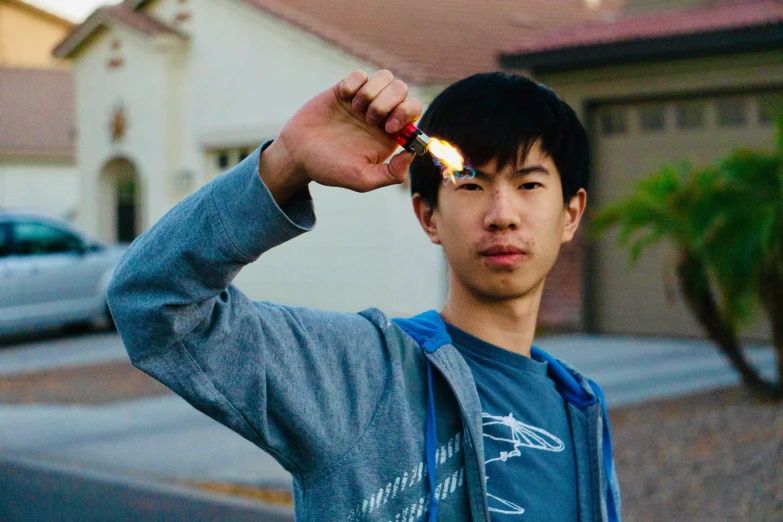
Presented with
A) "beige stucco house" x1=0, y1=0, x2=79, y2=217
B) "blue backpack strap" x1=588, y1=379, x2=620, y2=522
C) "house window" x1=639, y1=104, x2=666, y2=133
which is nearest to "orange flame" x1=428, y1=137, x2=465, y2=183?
"blue backpack strap" x1=588, y1=379, x2=620, y2=522

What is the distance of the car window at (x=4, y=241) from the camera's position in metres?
13.2

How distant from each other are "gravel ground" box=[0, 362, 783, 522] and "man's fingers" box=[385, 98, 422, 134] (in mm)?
3984

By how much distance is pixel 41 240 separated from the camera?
1370cm

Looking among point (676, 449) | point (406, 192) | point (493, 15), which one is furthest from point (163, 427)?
point (493, 15)

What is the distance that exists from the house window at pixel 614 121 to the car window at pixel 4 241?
7.60 m

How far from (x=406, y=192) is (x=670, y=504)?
28.2 ft

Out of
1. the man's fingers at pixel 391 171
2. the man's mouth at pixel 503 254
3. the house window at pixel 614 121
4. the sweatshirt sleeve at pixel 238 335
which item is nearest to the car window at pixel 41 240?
the house window at pixel 614 121

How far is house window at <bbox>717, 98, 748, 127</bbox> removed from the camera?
36.5 feet

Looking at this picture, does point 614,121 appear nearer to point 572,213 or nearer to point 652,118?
point 652,118

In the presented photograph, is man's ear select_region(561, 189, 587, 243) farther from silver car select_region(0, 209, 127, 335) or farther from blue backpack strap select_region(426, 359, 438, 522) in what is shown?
silver car select_region(0, 209, 127, 335)

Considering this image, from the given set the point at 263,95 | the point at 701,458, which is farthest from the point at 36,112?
the point at 701,458

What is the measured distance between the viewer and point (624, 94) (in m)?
11.9

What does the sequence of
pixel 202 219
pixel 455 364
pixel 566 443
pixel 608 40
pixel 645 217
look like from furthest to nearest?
1. pixel 608 40
2. pixel 645 217
3. pixel 566 443
4. pixel 455 364
5. pixel 202 219

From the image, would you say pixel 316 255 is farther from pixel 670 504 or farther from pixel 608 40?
pixel 670 504
